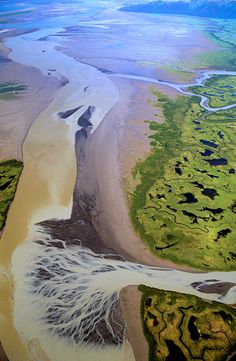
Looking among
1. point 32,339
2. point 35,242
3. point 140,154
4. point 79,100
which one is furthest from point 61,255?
point 79,100

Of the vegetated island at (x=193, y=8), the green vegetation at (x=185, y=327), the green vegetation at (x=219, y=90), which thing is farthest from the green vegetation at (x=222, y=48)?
the green vegetation at (x=185, y=327)

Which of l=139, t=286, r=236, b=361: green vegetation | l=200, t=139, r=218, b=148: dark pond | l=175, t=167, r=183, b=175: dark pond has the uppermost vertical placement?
l=200, t=139, r=218, b=148: dark pond

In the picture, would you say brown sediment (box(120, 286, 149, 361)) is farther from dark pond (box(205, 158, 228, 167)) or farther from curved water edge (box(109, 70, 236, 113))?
curved water edge (box(109, 70, 236, 113))

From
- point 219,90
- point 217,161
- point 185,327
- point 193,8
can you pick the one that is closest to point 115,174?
point 217,161

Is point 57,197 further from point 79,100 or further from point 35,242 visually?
point 79,100

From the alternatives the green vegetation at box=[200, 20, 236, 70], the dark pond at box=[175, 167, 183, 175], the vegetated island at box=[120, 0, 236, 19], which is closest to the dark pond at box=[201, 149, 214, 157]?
the dark pond at box=[175, 167, 183, 175]

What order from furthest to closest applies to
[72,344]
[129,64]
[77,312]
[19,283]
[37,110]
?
1. [129,64]
2. [37,110]
3. [19,283]
4. [77,312]
5. [72,344]

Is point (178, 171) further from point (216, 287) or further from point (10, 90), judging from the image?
point (10, 90)
